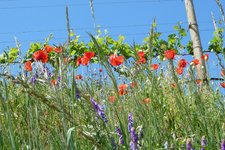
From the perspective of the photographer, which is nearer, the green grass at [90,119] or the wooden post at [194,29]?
the green grass at [90,119]

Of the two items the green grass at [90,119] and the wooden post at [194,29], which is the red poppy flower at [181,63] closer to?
the green grass at [90,119]

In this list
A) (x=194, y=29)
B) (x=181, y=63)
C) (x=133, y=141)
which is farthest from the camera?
(x=194, y=29)

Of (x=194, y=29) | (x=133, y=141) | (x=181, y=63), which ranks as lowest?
(x=133, y=141)

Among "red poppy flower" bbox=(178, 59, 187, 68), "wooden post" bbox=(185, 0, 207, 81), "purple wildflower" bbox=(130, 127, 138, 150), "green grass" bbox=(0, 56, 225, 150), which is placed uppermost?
"wooden post" bbox=(185, 0, 207, 81)

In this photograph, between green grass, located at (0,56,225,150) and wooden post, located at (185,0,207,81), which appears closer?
green grass, located at (0,56,225,150)

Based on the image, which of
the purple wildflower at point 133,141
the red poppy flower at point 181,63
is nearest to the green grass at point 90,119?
the purple wildflower at point 133,141

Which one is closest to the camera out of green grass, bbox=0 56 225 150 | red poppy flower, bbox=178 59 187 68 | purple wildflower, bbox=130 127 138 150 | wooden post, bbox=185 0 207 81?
green grass, bbox=0 56 225 150

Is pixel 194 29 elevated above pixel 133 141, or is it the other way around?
pixel 194 29

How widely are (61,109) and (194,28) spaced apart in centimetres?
875

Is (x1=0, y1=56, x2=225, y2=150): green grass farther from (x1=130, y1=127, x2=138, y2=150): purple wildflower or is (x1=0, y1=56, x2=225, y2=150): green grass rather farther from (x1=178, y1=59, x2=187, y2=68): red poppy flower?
(x1=178, y1=59, x2=187, y2=68): red poppy flower

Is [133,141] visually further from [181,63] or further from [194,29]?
[194,29]

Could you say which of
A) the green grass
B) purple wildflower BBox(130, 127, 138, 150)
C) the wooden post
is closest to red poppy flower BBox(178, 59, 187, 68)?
the green grass

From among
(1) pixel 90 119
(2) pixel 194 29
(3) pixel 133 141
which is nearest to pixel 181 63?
(3) pixel 133 141

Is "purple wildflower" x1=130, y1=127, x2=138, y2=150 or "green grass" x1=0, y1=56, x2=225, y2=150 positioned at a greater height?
"green grass" x1=0, y1=56, x2=225, y2=150
